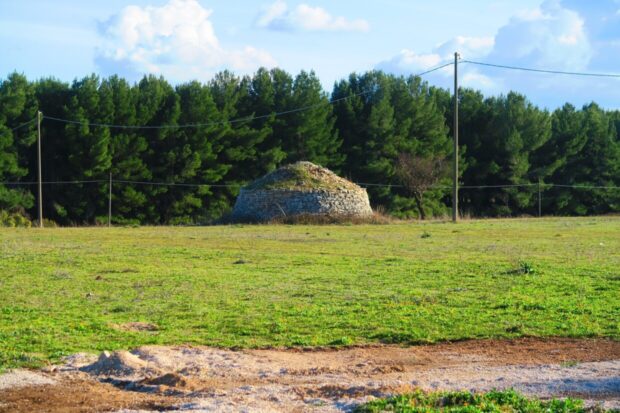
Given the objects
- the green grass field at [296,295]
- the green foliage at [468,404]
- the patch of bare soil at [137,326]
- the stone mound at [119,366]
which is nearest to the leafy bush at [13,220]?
the green grass field at [296,295]

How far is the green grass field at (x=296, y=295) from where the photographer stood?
10.2 m

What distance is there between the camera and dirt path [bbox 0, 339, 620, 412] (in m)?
6.87

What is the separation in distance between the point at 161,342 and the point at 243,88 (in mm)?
57158

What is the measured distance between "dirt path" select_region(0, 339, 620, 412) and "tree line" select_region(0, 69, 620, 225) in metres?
40.4

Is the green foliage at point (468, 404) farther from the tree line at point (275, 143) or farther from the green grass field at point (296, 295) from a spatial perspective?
the tree line at point (275, 143)

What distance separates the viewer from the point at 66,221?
5506 centimetres

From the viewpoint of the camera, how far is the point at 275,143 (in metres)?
63.6

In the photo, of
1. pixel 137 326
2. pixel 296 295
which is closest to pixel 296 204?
pixel 296 295

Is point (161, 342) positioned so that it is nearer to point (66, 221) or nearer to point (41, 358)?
point (41, 358)

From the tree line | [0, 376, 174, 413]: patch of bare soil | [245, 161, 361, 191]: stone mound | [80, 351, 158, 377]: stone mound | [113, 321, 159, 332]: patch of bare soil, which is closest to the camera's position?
[0, 376, 174, 413]: patch of bare soil

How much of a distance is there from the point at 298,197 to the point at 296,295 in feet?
101

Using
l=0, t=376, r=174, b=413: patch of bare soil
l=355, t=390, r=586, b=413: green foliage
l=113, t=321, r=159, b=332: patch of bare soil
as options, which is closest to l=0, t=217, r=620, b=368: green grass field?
l=113, t=321, r=159, b=332: patch of bare soil

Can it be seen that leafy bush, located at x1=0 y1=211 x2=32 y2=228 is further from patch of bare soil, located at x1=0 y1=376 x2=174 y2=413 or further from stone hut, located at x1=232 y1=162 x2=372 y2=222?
patch of bare soil, located at x1=0 y1=376 x2=174 y2=413

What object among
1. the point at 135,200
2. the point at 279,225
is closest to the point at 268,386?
the point at 279,225
